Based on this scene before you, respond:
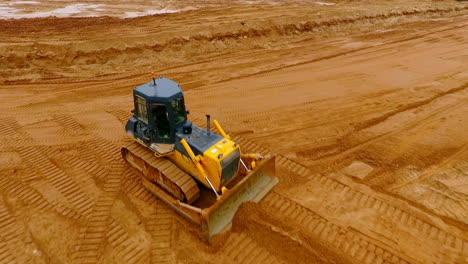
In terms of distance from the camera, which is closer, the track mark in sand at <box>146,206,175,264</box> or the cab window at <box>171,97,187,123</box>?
the track mark in sand at <box>146,206,175,264</box>

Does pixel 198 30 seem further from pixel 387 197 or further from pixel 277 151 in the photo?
pixel 387 197

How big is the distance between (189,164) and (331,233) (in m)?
2.80

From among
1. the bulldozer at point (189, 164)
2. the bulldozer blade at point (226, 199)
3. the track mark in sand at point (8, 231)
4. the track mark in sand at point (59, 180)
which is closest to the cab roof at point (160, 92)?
the bulldozer at point (189, 164)

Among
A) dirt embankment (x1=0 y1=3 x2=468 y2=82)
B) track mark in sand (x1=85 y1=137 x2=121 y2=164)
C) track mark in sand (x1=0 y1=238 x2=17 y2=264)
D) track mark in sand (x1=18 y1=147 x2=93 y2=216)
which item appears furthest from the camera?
dirt embankment (x1=0 y1=3 x2=468 y2=82)

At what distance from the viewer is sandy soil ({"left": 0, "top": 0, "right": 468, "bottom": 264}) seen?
5.49m

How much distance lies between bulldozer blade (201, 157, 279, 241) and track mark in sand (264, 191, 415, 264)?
11.3 inches

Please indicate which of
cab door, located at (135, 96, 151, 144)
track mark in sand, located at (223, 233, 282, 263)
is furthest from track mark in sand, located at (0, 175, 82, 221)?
track mark in sand, located at (223, 233, 282, 263)

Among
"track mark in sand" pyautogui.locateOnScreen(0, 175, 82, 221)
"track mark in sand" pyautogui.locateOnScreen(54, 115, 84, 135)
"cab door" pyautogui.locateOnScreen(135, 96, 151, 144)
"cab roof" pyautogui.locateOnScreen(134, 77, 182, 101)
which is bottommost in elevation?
"track mark in sand" pyautogui.locateOnScreen(0, 175, 82, 221)

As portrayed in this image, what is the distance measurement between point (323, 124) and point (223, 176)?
4.44 meters

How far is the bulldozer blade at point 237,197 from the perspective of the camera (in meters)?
5.27

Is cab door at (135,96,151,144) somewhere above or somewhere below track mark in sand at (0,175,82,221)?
above

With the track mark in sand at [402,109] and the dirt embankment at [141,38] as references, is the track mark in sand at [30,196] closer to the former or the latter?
the dirt embankment at [141,38]

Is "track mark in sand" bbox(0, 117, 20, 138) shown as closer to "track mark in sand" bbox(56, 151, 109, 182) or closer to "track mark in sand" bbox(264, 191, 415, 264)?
"track mark in sand" bbox(56, 151, 109, 182)

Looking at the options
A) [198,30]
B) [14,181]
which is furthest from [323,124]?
[198,30]
